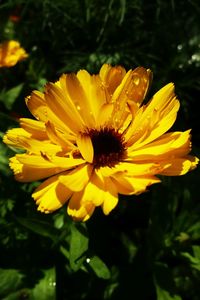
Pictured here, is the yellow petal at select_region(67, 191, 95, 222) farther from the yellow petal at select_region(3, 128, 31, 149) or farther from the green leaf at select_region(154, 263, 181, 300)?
the green leaf at select_region(154, 263, 181, 300)

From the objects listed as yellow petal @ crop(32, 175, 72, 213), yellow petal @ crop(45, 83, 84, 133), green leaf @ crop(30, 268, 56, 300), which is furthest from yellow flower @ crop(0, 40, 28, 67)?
yellow petal @ crop(32, 175, 72, 213)

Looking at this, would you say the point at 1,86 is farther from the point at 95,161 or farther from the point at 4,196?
the point at 95,161

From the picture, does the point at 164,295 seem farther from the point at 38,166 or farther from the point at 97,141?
the point at 38,166

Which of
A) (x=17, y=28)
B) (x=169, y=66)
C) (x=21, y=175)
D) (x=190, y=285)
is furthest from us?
(x=17, y=28)

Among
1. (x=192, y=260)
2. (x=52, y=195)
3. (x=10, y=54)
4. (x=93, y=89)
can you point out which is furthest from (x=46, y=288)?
(x=10, y=54)

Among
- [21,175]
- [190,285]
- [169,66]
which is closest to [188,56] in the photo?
[169,66]

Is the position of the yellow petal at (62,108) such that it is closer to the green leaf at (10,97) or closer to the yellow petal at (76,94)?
the yellow petal at (76,94)
